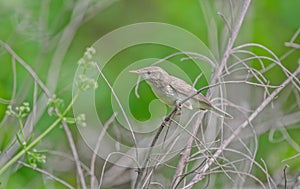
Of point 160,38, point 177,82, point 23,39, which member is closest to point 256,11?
point 160,38

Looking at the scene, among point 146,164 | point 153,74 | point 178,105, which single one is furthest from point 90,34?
point 146,164

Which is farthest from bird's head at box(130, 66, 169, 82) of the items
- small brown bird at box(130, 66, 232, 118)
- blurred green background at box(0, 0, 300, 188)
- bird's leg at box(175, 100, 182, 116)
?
blurred green background at box(0, 0, 300, 188)

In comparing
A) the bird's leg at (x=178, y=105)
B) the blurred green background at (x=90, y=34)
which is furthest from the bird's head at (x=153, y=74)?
the blurred green background at (x=90, y=34)

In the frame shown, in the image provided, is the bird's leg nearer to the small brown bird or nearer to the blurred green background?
the small brown bird

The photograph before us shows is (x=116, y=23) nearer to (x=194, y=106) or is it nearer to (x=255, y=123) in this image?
(x=255, y=123)

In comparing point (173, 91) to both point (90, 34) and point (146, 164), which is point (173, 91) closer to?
point (146, 164)

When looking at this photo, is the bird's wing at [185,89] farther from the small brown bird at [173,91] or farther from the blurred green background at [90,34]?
the blurred green background at [90,34]
